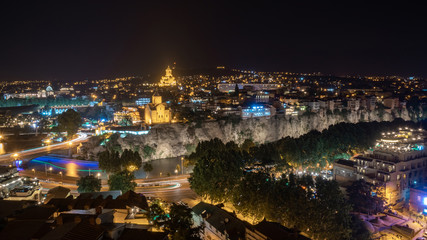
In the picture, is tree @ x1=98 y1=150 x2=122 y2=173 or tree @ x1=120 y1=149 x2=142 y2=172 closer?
tree @ x1=98 y1=150 x2=122 y2=173

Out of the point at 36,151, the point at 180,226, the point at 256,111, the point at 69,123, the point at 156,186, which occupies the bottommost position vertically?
the point at 156,186

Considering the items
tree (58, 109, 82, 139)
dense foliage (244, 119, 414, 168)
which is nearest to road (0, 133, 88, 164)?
tree (58, 109, 82, 139)

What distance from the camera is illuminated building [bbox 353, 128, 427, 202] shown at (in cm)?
2167

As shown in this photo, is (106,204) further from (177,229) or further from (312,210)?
(312,210)

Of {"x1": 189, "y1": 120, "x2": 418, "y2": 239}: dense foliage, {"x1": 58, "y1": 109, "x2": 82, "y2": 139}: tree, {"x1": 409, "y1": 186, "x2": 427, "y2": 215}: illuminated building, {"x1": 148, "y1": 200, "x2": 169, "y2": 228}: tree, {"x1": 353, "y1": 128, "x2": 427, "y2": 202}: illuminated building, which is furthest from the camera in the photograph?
{"x1": 58, "y1": 109, "x2": 82, "y2": 139}: tree

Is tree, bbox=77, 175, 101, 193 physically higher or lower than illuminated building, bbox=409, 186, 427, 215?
higher

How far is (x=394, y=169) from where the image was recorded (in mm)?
21719

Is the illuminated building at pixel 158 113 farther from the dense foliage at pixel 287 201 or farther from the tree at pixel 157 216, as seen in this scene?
the tree at pixel 157 216

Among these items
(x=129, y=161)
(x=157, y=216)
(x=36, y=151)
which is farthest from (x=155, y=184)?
(x=36, y=151)

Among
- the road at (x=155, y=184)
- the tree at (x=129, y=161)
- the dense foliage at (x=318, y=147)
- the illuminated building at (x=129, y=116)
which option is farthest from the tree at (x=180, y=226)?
the illuminated building at (x=129, y=116)

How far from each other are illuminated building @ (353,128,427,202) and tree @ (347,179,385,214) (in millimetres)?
2048

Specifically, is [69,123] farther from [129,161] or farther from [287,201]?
[287,201]

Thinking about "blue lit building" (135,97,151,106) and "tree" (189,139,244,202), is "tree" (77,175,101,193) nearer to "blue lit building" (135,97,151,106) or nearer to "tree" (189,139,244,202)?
"tree" (189,139,244,202)

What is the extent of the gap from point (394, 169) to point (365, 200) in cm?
448
